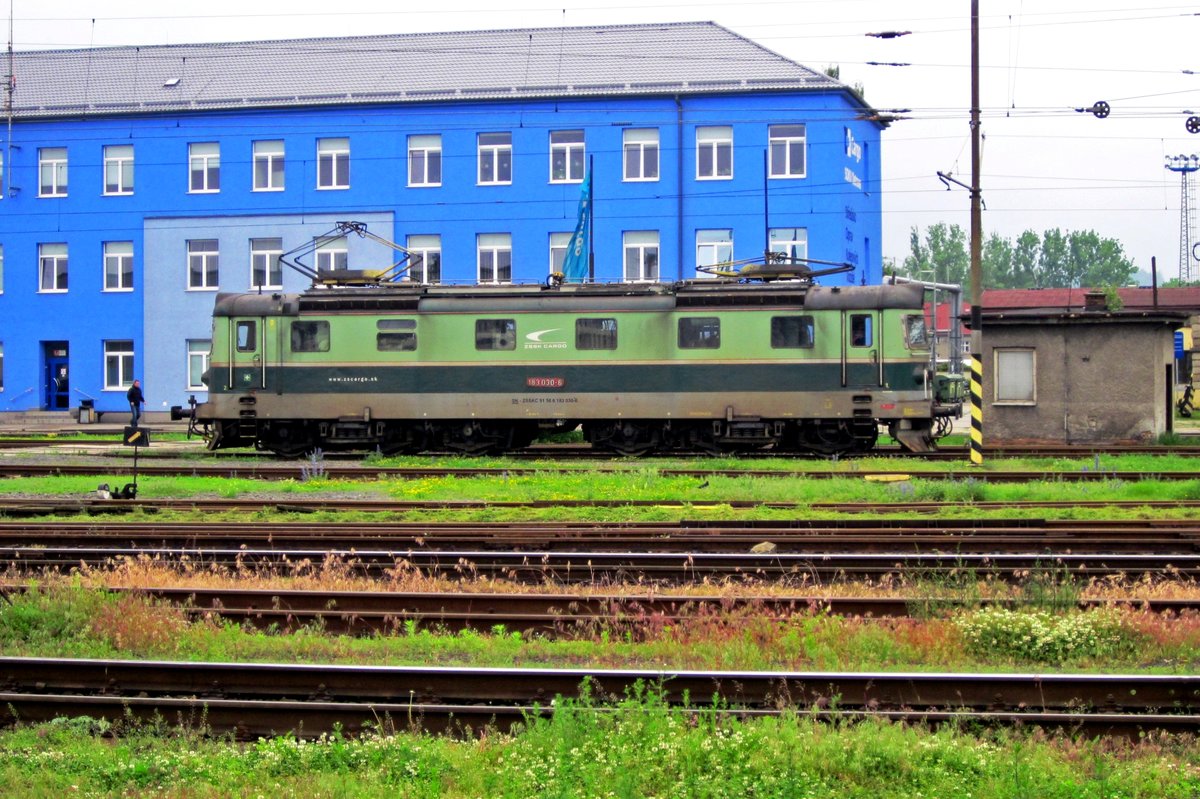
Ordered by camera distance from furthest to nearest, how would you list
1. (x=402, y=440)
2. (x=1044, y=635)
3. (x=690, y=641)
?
(x=402, y=440)
(x=690, y=641)
(x=1044, y=635)

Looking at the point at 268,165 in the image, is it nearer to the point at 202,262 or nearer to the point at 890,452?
the point at 202,262

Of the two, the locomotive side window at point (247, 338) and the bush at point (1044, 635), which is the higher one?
the locomotive side window at point (247, 338)

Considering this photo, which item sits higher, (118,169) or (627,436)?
(118,169)

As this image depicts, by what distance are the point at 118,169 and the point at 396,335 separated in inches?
1049

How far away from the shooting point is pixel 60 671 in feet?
29.1

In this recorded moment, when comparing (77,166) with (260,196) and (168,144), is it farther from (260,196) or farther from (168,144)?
(260,196)

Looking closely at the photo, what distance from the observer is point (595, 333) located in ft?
86.0

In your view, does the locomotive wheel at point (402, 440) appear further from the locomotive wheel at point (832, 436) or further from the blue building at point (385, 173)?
the blue building at point (385, 173)

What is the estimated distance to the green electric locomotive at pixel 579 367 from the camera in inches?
997

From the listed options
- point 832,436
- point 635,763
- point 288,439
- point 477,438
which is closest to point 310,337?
point 288,439

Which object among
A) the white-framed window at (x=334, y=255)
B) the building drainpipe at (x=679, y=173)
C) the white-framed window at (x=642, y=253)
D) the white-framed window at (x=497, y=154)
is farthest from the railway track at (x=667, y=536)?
the white-framed window at (x=334, y=255)

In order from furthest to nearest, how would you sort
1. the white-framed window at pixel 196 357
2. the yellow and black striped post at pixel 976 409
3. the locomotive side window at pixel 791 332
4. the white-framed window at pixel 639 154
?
the white-framed window at pixel 196 357 → the white-framed window at pixel 639 154 → the locomotive side window at pixel 791 332 → the yellow and black striped post at pixel 976 409

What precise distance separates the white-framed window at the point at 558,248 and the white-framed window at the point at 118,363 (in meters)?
17.2

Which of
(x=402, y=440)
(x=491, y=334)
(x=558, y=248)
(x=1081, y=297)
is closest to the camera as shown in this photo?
(x=491, y=334)
